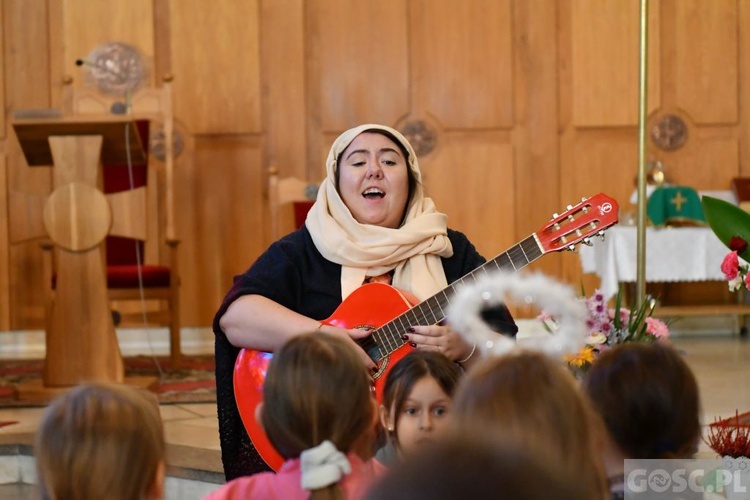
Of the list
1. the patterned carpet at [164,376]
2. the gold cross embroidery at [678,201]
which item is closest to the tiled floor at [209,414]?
the patterned carpet at [164,376]

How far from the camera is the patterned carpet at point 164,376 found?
485 cm

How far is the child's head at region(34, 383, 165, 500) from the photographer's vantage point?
1.38m

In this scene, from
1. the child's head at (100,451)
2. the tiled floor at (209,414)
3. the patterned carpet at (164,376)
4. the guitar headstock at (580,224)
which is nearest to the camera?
the child's head at (100,451)

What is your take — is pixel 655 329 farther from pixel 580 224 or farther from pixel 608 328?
pixel 580 224

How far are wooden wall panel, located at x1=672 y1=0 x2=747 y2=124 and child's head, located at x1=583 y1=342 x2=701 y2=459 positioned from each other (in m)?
5.95

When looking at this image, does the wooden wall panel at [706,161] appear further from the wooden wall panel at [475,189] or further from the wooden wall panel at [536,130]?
the wooden wall panel at [475,189]

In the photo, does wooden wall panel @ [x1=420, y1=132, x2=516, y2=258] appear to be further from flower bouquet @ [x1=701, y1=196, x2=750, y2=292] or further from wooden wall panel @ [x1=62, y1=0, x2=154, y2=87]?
flower bouquet @ [x1=701, y1=196, x2=750, y2=292]

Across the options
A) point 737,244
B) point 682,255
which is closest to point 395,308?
point 737,244

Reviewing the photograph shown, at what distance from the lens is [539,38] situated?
7.17m

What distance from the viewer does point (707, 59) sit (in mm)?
7223

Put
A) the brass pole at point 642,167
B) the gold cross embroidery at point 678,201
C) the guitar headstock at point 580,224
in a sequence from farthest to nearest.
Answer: the gold cross embroidery at point 678,201
the brass pole at point 642,167
the guitar headstock at point 580,224

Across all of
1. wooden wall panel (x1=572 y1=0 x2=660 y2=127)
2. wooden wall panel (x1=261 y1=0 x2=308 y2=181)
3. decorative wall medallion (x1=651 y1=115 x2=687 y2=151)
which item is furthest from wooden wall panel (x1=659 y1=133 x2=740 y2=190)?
wooden wall panel (x1=261 y1=0 x2=308 y2=181)

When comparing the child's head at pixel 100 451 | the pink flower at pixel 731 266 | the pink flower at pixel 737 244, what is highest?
the pink flower at pixel 737 244

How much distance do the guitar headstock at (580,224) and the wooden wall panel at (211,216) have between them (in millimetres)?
4620
